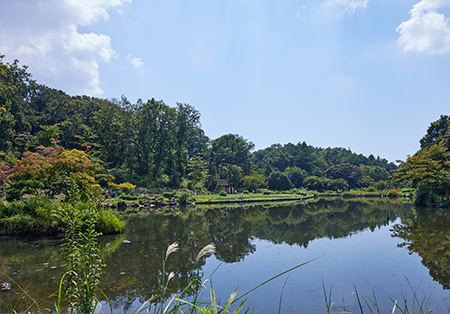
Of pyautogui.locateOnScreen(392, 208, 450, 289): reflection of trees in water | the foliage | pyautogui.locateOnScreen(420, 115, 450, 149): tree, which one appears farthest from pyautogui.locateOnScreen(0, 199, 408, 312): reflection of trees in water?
pyautogui.locateOnScreen(420, 115, 450, 149): tree

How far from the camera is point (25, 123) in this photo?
31.7m

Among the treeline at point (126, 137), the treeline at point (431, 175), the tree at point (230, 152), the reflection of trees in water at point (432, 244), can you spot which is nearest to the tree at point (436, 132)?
the treeline at point (431, 175)

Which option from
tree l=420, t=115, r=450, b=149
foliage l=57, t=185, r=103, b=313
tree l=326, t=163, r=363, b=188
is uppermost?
tree l=420, t=115, r=450, b=149

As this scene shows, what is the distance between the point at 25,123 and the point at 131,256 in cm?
3229

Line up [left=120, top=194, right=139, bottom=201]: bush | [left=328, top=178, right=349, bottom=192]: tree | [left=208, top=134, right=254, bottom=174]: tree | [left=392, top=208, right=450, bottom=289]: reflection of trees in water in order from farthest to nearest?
[left=328, top=178, right=349, bottom=192]: tree, [left=208, top=134, right=254, bottom=174]: tree, [left=120, top=194, right=139, bottom=201]: bush, [left=392, top=208, right=450, bottom=289]: reflection of trees in water

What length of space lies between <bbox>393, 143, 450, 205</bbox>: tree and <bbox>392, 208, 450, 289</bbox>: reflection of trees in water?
9433mm

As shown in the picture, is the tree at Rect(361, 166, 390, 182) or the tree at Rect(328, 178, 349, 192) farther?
the tree at Rect(361, 166, 390, 182)

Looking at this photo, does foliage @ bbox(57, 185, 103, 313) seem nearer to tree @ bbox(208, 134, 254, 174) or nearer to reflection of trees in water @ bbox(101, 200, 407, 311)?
reflection of trees in water @ bbox(101, 200, 407, 311)

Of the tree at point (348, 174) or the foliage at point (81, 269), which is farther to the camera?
the tree at point (348, 174)

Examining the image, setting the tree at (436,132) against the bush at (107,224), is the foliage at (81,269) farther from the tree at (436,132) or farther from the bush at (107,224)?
the tree at (436,132)

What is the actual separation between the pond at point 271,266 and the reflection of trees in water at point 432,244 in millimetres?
25

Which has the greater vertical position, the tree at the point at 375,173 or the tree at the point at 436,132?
the tree at the point at 436,132

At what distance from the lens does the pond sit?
16.2 ft

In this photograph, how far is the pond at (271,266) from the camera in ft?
16.2
